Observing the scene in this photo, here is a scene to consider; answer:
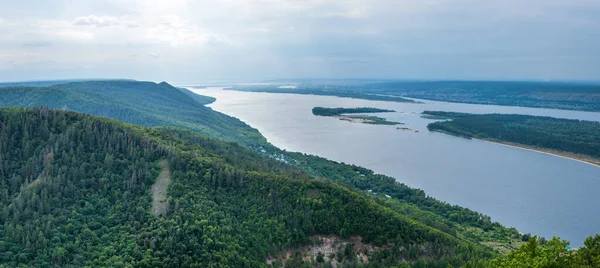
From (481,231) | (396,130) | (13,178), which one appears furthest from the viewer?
(396,130)

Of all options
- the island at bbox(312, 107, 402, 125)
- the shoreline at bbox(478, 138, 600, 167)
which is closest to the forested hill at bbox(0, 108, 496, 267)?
the shoreline at bbox(478, 138, 600, 167)

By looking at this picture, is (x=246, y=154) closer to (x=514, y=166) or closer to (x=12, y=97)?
(x=514, y=166)

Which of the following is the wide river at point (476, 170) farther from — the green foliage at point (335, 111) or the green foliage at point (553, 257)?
the green foliage at point (553, 257)

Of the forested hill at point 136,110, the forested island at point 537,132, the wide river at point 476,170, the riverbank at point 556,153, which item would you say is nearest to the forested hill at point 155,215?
the wide river at point 476,170

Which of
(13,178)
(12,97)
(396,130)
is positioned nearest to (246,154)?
(13,178)

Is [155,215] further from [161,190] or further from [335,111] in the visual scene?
[335,111]

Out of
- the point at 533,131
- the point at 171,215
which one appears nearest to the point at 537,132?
the point at 533,131
